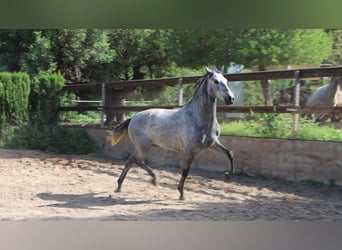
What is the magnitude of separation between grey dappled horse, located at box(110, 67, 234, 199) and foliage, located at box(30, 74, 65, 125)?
312 cm

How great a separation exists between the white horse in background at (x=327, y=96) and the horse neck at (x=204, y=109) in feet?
5.24

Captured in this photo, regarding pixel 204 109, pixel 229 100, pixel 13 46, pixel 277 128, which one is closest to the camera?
pixel 229 100

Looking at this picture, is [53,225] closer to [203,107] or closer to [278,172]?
[203,107]

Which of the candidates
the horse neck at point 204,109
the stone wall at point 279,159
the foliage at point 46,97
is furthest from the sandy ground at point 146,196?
the foliage at point 46,97

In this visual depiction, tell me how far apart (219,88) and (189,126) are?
0.45 m

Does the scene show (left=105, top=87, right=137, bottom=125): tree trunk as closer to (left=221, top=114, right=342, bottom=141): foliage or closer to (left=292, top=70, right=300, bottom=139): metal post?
(left=221, top=114, right=342, bottom=141): foliage

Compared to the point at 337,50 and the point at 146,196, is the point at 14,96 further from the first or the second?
the point at 337,50

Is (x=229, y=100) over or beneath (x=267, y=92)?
beneath

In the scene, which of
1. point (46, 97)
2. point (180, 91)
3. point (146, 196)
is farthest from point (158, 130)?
point (46, 97)

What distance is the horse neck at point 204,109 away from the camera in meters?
4.48

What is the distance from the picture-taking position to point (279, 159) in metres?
5.41

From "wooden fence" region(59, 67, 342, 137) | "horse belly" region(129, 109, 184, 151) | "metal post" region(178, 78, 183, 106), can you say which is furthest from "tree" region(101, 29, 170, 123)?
"horse belly" region(129, 109, 184, 151)

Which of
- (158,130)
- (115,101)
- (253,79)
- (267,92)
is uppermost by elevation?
(253,79)
